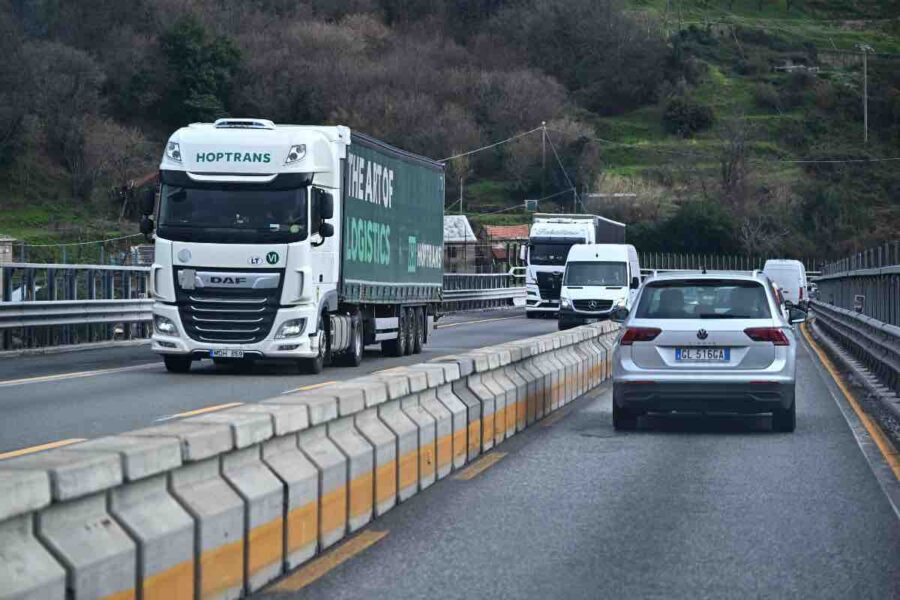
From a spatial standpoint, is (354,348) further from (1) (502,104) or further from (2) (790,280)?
(1) (502,104)

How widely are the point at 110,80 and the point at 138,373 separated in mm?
91810

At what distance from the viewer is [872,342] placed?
2291cm

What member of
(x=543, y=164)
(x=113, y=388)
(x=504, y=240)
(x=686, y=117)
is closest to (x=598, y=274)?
(x=113, y=388)

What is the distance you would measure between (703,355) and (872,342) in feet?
27.5

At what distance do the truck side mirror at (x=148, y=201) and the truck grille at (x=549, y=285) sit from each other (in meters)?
29.8

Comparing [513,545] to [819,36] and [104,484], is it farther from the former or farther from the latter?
[819,36]

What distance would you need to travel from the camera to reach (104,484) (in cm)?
598

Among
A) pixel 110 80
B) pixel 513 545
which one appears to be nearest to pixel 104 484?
pixel 513 545

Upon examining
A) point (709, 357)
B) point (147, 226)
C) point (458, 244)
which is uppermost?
point (458, 244)

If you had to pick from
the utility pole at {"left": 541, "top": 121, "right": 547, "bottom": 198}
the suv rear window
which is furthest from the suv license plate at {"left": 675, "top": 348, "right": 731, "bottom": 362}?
the utility pole at {"left": 541, "top": 121, "right": 547, "bottom": 198}

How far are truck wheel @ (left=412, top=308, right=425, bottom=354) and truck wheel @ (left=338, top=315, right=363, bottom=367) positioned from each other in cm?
386

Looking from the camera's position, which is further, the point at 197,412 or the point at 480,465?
the point at 197,412

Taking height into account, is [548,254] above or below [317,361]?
above

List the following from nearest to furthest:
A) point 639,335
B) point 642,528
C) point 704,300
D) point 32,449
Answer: point 642,528
point 32,449
point 639,335
point 704,300
